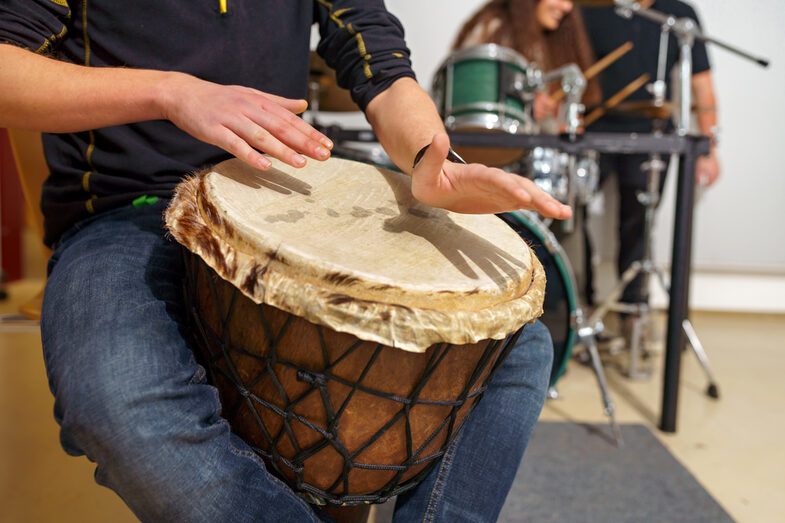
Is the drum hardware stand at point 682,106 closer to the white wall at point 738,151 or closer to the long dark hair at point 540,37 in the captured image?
the long dark hair at point 540,37

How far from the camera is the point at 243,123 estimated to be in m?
0.56

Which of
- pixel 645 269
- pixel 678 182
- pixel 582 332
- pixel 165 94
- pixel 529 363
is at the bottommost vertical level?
pixel 582 332

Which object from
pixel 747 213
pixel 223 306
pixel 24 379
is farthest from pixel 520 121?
pixel 747 213

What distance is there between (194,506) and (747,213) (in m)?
3.13

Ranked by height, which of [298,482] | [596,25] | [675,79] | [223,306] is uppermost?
[596,25]

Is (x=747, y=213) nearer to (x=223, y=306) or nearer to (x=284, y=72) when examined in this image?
(x=284, y=72)

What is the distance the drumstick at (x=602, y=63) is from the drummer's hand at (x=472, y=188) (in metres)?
1.88

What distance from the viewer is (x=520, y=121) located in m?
1.75

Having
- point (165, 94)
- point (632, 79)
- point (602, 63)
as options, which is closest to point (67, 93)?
point (165, 94)

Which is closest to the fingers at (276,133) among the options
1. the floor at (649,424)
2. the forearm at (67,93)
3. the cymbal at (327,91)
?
the forearm at (67,93)

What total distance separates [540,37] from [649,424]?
64.1 inches

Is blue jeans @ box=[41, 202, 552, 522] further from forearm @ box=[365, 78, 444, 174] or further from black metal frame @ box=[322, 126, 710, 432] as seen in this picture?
black metal frame @ box=[322, 126, 710, 432]

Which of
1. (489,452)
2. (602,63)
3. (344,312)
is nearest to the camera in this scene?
(344,312)

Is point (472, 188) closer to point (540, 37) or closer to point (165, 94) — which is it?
point (165, 94)
